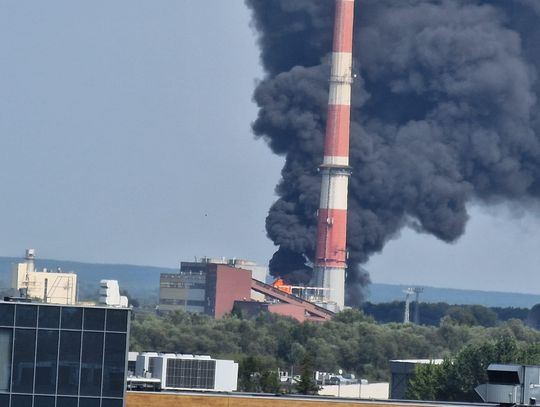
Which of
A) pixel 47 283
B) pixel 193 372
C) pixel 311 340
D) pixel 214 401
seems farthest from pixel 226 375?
pixel 47 283

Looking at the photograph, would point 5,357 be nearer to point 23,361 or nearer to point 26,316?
point 23,361

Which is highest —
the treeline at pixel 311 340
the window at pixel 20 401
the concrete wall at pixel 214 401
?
the treeline at pixel 311 340

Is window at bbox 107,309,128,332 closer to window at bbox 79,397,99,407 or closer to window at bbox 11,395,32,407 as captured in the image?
window at bbox 79,397,99,407

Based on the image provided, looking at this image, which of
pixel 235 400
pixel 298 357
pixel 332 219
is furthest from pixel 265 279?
pixel 235 400

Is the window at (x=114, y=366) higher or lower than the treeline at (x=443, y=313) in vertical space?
lower

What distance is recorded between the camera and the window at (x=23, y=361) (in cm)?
3816

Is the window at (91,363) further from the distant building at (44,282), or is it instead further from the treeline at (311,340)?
the distant building at (44,282)

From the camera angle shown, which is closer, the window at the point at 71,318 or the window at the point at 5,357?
the window at the point at 71,318

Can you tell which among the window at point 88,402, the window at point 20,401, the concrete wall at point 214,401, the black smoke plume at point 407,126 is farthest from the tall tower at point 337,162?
the window at point 20,401

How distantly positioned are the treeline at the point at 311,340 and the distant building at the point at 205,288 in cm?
748

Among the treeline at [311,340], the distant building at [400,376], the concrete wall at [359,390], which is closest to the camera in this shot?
→ the concrete wall at [359,390]

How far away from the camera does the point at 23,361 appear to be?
3812cm

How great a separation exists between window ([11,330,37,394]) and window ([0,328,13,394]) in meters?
0.13

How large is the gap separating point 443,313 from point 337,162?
4071cm
